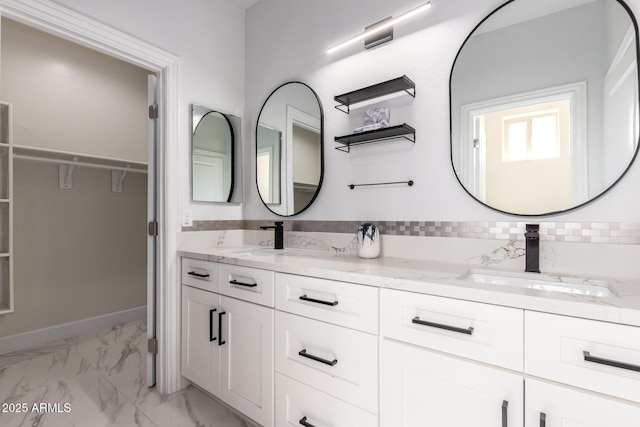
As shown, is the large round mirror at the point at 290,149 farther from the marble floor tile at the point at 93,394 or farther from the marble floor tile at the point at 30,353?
the marble floor tile at the point at 30,353

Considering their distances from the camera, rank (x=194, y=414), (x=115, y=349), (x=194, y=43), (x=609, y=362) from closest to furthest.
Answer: (x=609, y=362), (x=194, y=414), (x=194, y=43), (x=115, y=349)

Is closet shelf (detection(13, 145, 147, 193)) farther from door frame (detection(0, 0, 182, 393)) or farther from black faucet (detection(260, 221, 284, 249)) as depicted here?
black faucet (detection(260, 221, 284, 249))

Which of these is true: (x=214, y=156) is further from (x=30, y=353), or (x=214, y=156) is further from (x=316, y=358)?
(x=30, y=353)

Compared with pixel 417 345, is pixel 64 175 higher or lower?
higher

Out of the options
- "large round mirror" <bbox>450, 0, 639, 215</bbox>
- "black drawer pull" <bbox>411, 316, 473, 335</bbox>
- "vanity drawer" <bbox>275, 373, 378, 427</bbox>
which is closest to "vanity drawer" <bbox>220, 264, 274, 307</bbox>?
"vanity drawer" <bbox>275, 373, 378, 427</bbox>

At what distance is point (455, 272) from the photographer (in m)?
1.25

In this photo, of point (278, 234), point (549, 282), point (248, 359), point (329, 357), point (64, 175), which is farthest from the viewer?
point (64, 175)

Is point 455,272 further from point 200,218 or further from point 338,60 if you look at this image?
point 200,218

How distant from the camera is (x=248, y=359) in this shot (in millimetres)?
1578

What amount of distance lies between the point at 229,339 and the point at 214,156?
51.0 inches

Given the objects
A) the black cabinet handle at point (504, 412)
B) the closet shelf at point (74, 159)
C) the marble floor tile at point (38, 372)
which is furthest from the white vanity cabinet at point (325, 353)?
the closet shelf at point (74, 159)

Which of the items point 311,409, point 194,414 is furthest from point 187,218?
point 311,409

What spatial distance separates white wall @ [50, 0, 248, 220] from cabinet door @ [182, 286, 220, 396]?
1.93 ft

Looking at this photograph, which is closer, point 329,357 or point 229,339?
point 329,357
